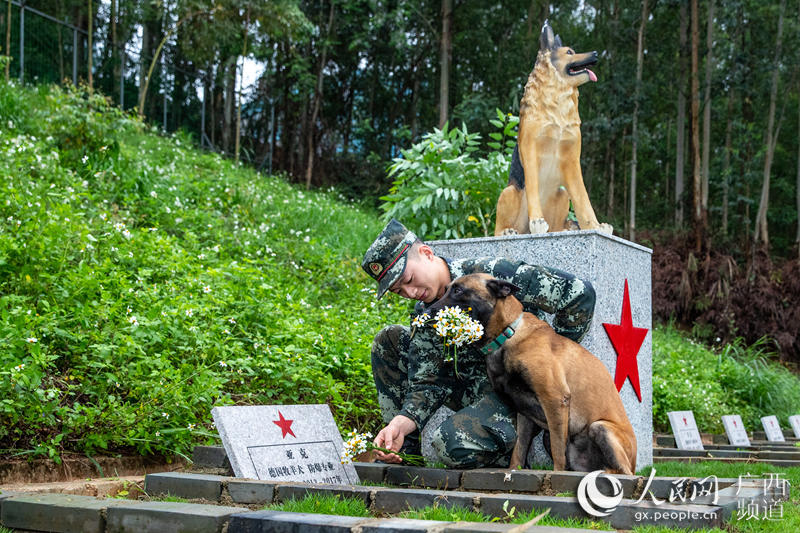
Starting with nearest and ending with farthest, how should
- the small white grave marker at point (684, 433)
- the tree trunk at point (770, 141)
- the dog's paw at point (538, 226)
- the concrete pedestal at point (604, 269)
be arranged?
the concrete pedestal at point (604, 269), the dog's paw at point (538, 226), the small white grave marker at point (684, 433), the tree trunk at point (770, 141)

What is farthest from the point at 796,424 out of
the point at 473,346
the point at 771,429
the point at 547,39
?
the point at 473,346

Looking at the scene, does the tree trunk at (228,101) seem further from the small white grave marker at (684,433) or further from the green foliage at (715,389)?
the small white grave marker at (684,433)

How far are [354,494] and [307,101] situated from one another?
764 inches

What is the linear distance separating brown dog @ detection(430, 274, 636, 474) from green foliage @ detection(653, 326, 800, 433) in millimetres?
4563

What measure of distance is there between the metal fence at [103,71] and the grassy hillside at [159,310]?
147 inches

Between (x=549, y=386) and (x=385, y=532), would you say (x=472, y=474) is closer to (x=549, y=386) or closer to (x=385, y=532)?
(x=549, y=386)

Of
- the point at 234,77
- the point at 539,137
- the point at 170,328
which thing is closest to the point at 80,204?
the point at 170,328

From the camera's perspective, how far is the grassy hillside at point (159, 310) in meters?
3.85

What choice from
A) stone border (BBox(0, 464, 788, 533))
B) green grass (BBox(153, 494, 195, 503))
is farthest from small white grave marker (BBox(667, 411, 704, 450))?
green grass (BBox(153, 494, 195, 503))

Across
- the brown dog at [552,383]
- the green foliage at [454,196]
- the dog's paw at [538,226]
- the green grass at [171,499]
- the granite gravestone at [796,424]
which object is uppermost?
the green foliage at [454,196]

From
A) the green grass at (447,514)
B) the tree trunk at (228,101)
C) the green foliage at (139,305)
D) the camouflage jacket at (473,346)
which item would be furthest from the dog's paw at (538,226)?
the tree trunk at (228,101)

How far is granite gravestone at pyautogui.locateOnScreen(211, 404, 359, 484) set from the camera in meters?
2.99

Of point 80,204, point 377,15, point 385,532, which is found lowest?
point 385,532

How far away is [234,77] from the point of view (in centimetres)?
2025
